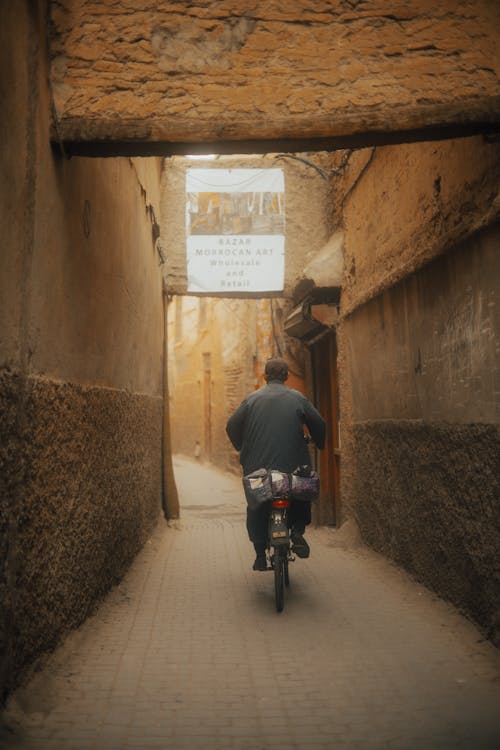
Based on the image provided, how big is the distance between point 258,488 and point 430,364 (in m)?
1.53

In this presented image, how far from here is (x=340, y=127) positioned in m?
3.27

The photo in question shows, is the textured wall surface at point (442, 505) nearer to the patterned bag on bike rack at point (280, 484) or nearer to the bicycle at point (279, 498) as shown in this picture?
the bicycle at point (279, 498)

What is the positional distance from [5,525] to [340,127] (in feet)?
8.08

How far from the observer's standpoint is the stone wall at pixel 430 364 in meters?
3.66

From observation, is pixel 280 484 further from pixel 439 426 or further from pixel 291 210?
pixel 291 210

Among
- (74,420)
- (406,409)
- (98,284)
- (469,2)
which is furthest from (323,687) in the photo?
(469,2)

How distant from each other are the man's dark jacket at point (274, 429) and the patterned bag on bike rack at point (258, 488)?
151 millimetres

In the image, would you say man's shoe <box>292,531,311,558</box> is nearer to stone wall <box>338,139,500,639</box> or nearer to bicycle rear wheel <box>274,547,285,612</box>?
bicycle rear wheel <box>274,547,285,612</box>

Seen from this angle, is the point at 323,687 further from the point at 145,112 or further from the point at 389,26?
the point at 389,26

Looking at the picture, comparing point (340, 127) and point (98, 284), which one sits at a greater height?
point (340, 127)

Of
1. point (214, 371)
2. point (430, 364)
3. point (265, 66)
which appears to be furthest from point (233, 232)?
point (214, 371)

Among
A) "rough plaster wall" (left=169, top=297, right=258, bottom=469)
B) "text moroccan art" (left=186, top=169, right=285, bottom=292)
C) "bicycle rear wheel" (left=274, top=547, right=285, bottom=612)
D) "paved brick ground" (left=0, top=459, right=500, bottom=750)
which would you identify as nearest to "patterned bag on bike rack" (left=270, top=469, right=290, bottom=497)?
"bicycle rear wheel" (left=274, top=547, right=285, bottom=612)

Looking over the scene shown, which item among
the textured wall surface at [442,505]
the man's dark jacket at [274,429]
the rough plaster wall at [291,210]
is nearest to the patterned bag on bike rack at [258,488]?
the man's dark jacket at [274,429]

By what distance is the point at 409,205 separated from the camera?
5.10 metres
